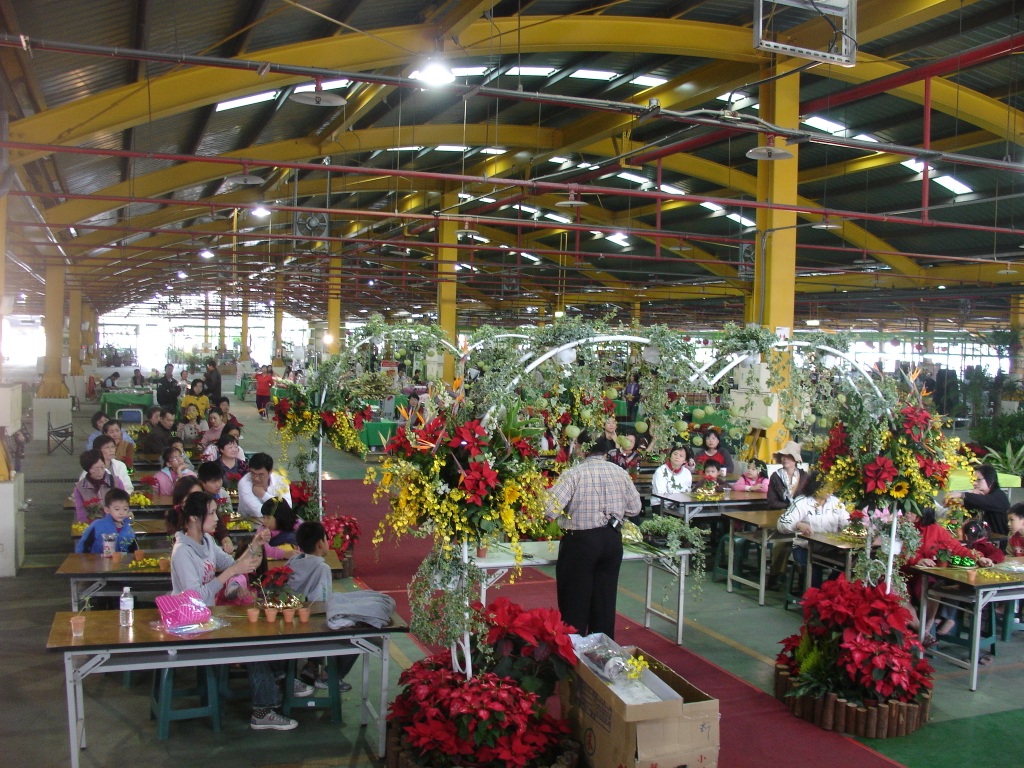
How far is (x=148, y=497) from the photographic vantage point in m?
8.24

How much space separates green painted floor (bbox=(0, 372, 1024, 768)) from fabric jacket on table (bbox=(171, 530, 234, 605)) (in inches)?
33.4

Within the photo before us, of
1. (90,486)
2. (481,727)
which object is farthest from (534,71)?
(481,727)

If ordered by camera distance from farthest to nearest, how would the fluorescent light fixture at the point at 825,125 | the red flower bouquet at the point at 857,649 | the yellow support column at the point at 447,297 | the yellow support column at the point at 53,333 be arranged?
the yellow support column at the point at 447,297, the yellow support column at the point at 53,333, the fluorescent light fixture at the point at 825,125, the red flower bouquet at the point at 857,649

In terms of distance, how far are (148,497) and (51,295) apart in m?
15.3

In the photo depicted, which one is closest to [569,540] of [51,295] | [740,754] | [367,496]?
[740,754]

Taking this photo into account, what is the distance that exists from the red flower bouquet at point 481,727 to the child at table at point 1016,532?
4.79 metres

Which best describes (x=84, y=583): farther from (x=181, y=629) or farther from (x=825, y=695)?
(x=825, y=695)

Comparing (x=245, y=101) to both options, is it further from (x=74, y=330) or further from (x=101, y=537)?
(x=74, y=330)

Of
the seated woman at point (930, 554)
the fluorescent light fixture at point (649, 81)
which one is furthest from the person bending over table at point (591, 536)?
the fluorescent light fixture at point (649, 81)

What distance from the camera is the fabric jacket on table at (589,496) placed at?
18.3ft

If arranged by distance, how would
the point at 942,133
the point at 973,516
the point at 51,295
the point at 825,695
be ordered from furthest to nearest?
1. the point at 51,295
2. the point at 942,133
3. the point at 973,516
4. the point at 825,695

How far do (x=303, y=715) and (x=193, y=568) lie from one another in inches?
46.6

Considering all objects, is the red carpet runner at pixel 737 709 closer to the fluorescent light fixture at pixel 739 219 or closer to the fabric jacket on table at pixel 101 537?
the fabric jacket on table at pixel 101 537

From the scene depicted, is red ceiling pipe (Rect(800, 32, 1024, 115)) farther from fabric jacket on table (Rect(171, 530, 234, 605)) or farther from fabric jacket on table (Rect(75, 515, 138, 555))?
fabric jacket on table (Rect(75, 515, 138, 555))
